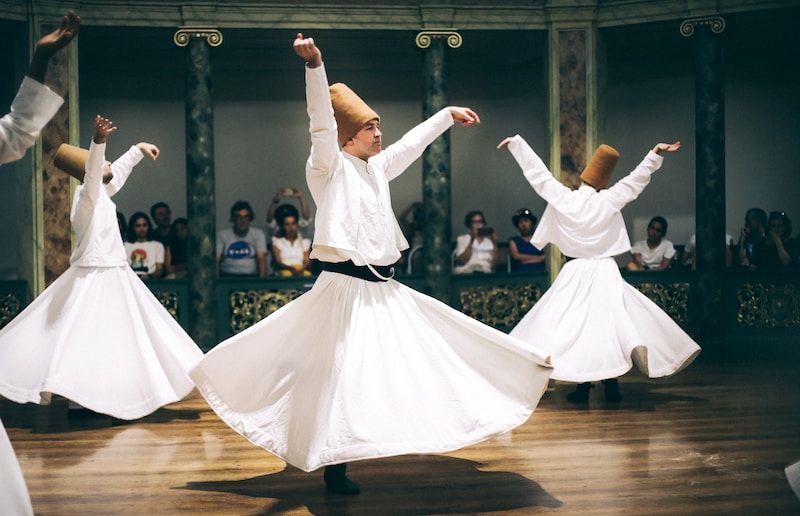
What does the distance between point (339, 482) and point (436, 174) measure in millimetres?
5495


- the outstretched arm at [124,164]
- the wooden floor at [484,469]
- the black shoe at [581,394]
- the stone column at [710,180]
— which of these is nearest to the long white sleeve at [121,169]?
the outstretched arm at [124,164]

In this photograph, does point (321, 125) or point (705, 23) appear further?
point (705, 23)

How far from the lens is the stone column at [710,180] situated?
30.0 feet

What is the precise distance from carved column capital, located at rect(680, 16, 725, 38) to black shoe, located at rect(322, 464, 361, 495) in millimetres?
6325

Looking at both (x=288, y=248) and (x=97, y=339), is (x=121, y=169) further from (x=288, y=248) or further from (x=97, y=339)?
(x=288, y=248)

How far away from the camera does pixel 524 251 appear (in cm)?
1007

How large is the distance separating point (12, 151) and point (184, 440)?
3.03 metres

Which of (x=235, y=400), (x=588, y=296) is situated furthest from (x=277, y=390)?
(x=588, y=296)

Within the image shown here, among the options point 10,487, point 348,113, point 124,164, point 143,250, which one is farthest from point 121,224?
point 10,487

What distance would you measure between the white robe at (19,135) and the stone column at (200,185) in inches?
249

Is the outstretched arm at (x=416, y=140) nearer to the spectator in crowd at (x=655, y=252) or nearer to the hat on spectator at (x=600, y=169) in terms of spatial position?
the hat on spectator at (x=600, y=169)

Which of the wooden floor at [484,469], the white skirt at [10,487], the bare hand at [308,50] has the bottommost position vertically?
the wooden floor at [484,469]

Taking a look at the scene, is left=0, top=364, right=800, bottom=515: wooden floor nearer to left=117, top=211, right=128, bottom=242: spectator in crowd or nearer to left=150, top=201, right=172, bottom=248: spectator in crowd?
left=117, top=211, right=128, bottom=242: spectator in crowd

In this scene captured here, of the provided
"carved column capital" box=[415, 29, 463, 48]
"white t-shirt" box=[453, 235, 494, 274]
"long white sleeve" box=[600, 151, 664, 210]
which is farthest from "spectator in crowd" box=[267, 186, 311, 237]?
"long white sleeve" box=[600, 151, 664, 210]
